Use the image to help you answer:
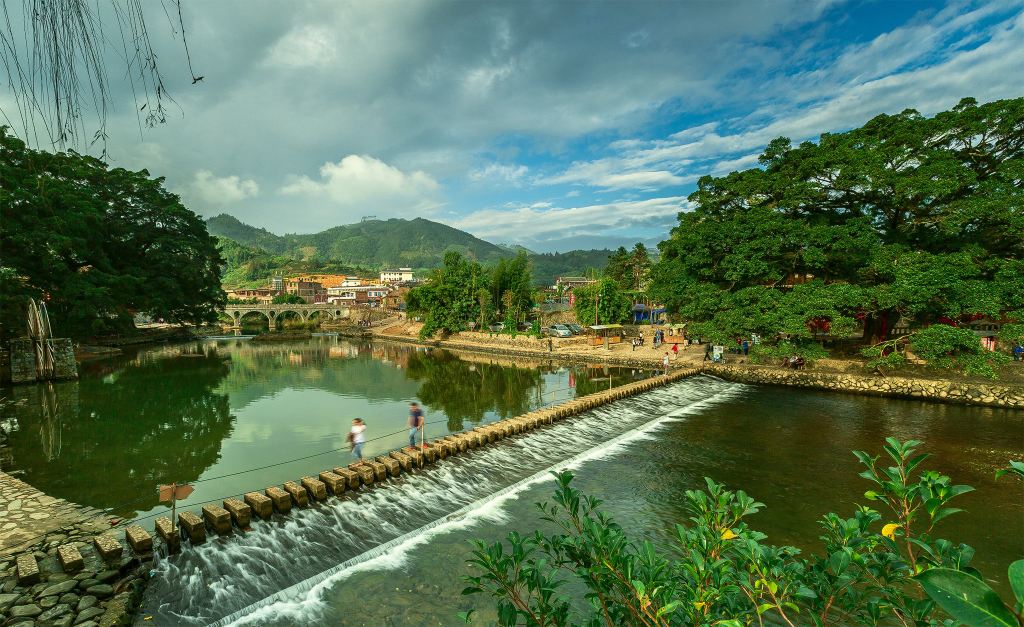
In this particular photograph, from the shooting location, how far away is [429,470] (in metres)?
11.7

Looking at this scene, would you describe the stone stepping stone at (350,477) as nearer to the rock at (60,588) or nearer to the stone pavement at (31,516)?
the stone pavement at (31,516)

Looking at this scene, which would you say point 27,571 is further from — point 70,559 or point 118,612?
point 118,612

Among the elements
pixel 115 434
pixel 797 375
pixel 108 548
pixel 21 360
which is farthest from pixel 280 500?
pixel 21 360

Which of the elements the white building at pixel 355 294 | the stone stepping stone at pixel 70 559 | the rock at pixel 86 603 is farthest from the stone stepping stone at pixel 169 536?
the white building at pixel 355 294

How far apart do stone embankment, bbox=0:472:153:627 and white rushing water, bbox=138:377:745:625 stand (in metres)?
0.42

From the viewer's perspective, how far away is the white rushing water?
271 inches

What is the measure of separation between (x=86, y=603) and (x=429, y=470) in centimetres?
669

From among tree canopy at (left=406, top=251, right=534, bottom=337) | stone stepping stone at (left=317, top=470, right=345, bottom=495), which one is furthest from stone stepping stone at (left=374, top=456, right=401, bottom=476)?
tree canopy at (left=406, top=251, right=534, bottom=337)

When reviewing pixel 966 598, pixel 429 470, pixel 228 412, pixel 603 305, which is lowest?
pixel 228 412

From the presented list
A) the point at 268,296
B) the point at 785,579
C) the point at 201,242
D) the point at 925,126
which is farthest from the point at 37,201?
the point at 268,296

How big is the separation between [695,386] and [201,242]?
172 feet

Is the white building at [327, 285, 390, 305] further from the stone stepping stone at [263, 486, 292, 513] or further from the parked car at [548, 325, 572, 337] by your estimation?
the stone stepping stone at [263, 486, 292, 513]

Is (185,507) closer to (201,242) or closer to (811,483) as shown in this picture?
(811,483)

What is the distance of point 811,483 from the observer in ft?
38.9
